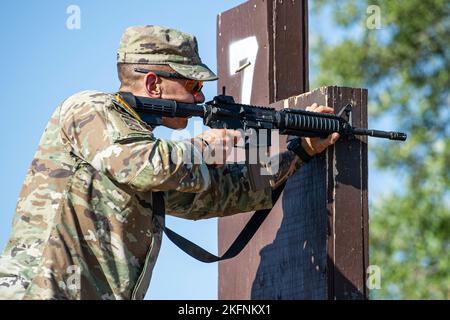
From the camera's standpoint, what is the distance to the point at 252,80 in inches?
259

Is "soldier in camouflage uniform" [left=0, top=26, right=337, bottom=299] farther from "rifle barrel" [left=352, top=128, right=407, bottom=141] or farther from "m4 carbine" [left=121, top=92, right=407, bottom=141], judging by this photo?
"rifle barrel" [left=352, top=128, right=407, bottom=141]

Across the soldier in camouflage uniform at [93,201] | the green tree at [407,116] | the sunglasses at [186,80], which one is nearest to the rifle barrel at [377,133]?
the soldier in camouflage uniform at [93,201]

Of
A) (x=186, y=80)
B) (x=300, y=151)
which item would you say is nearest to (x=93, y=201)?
(x=186, y=80)

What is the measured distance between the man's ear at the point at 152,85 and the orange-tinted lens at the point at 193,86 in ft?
0.45

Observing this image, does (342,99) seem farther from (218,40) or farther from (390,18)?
(390,18)

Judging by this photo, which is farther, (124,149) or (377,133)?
(377,133)

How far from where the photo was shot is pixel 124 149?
542 cm

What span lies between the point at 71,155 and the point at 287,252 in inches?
46.2

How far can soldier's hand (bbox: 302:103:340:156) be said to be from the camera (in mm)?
5969

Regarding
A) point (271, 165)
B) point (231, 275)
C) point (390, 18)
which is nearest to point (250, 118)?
point (271, 165)

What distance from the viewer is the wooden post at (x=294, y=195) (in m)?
5.91

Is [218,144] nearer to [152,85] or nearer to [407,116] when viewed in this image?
[152,85]

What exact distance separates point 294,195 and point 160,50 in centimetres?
92

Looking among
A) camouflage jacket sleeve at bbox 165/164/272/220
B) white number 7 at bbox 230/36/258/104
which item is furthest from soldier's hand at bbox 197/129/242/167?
white number 7 at bbox 230/36/258/104
